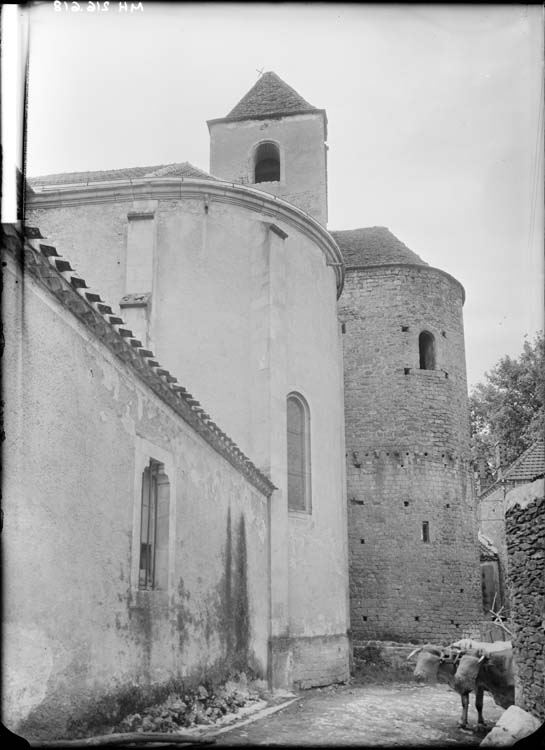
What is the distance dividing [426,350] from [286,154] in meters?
7.41

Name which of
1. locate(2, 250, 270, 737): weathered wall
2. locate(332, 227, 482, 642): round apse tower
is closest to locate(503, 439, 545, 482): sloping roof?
locate(332, 227, 482, 642): round apse tower

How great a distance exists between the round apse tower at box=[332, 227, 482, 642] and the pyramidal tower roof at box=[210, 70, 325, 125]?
16.7ft

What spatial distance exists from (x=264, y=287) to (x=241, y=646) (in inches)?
284

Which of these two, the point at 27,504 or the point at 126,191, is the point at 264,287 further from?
the point at 27,504

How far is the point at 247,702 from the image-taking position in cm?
1180

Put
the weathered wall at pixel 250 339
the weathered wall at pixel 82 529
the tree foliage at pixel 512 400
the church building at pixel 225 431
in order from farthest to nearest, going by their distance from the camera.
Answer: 1. the tree foliage at pixel 512 400
2. the weathered wall at pixel 250 339
3. the church building at pixel 225 431
4. the weathered wall at pixel 82 529

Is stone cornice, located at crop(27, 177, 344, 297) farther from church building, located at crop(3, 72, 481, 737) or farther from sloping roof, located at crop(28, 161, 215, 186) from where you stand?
sloping roof, located at crop(28, 161, 215, 186)

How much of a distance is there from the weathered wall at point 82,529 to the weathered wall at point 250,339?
4.95 m

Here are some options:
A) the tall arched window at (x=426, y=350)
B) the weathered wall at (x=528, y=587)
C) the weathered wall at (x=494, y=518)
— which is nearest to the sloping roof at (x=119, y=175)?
the tall arched window at (x=426, y=350)

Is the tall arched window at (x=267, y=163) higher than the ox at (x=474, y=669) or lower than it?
higher

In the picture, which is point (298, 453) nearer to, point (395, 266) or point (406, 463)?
point (406, 463)

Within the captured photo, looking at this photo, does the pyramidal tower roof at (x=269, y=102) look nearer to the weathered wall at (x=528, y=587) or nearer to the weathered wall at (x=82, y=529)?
the weathered wall at (x=82, y=529)

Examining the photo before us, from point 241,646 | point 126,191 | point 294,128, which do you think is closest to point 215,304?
point 126,191

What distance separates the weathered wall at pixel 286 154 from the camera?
2511 centimetres
